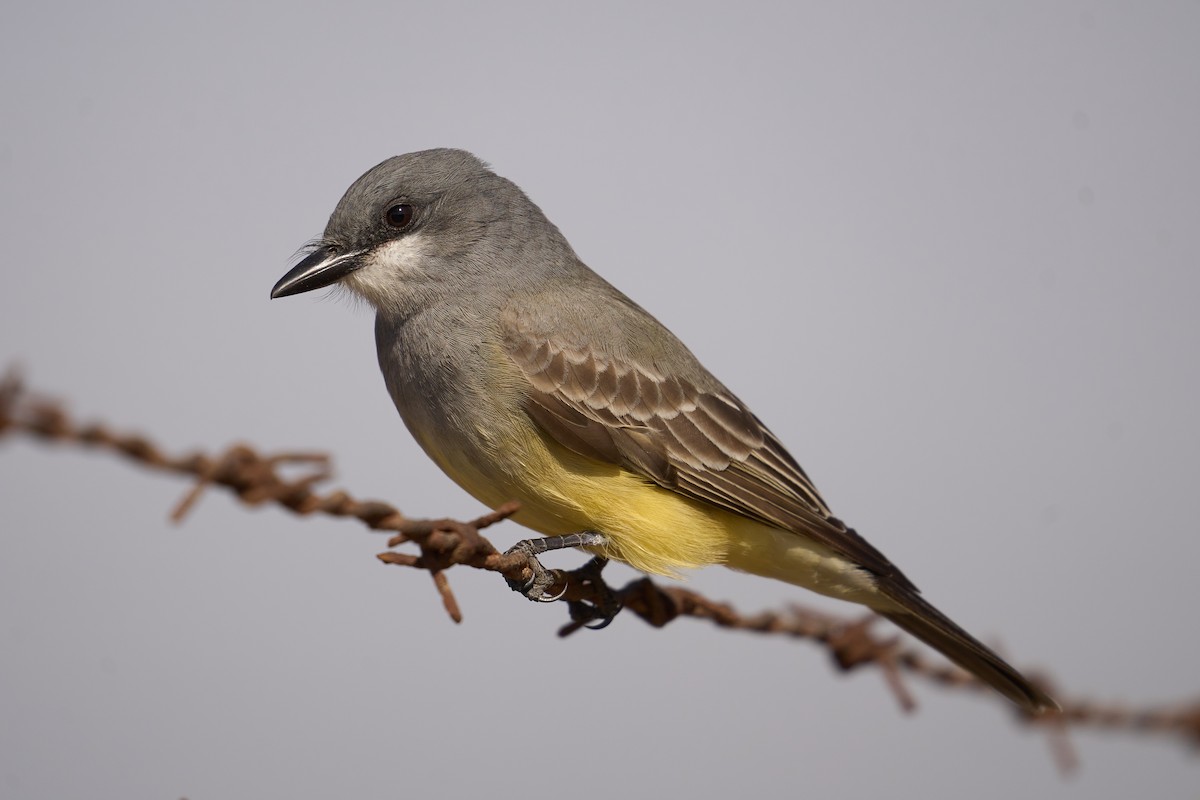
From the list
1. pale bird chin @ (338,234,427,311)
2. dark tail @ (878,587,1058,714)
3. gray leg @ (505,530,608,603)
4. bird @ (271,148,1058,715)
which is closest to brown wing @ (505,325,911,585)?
bird @ (271,148,1058,715)

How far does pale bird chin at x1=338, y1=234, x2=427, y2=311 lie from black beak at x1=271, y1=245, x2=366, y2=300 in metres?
0.04

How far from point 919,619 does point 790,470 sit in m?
0.87

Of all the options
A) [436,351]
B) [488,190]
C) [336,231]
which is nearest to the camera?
[436,351]

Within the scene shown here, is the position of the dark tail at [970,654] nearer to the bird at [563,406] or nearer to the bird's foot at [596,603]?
the bird at [563,406]

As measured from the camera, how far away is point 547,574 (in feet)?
14.2

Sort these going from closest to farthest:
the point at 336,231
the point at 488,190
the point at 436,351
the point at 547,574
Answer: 1. the point at 547,574
2. the point at 436,351
3. the point at 336,231
4. the point at 488,190

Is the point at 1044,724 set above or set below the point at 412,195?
below

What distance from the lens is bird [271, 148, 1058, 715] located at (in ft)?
14.6

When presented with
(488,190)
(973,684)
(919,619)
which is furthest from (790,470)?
(488,190)

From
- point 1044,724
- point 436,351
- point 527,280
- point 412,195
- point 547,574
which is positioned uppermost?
point 412,195

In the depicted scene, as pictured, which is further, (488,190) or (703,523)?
(488,190)

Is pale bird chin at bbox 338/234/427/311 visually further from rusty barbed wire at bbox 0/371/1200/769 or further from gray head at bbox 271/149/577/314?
rusty barbed wire at bbox 0/371/1200/769

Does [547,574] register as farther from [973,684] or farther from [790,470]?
[973,684]

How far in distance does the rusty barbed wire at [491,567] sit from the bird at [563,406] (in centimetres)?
18
